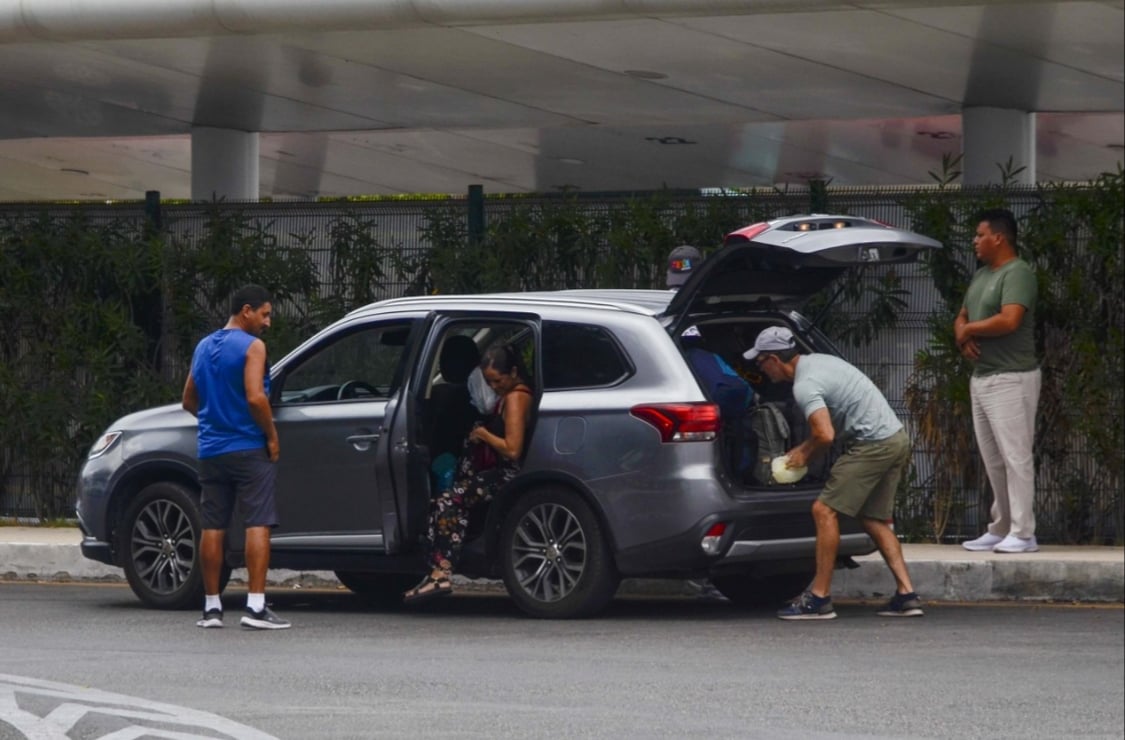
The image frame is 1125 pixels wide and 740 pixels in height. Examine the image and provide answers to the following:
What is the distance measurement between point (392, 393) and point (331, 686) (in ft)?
8.40

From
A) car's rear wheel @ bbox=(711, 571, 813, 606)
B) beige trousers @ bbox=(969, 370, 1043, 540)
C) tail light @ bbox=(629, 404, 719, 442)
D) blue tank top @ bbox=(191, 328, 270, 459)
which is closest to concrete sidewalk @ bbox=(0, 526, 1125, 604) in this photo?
beige trousers @ bbox=(969, 370, 1043, 540)

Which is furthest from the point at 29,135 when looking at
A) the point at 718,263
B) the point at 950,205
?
the point at 718,263

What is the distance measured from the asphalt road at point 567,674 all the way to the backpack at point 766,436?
2.54 ft

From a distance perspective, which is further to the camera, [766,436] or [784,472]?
[766,436]

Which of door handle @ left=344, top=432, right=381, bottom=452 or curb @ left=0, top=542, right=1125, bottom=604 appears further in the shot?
curb @ left=0, top=542, right=1125, bottom=604

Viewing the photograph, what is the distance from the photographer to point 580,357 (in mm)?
10258

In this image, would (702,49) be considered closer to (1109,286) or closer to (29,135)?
(1109,286)

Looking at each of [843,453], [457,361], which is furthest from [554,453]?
[843,453]

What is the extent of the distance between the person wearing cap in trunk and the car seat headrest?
1559mm

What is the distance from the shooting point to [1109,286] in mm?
12891

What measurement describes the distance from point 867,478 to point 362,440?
2603mm

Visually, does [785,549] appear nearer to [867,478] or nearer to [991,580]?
[867,478]

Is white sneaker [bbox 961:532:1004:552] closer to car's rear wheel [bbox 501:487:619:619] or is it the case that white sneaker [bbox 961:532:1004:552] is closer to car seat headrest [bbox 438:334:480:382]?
car's rear wheel [bbox 501:487:619:619]

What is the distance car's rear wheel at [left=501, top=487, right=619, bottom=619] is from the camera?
10.0 meters
